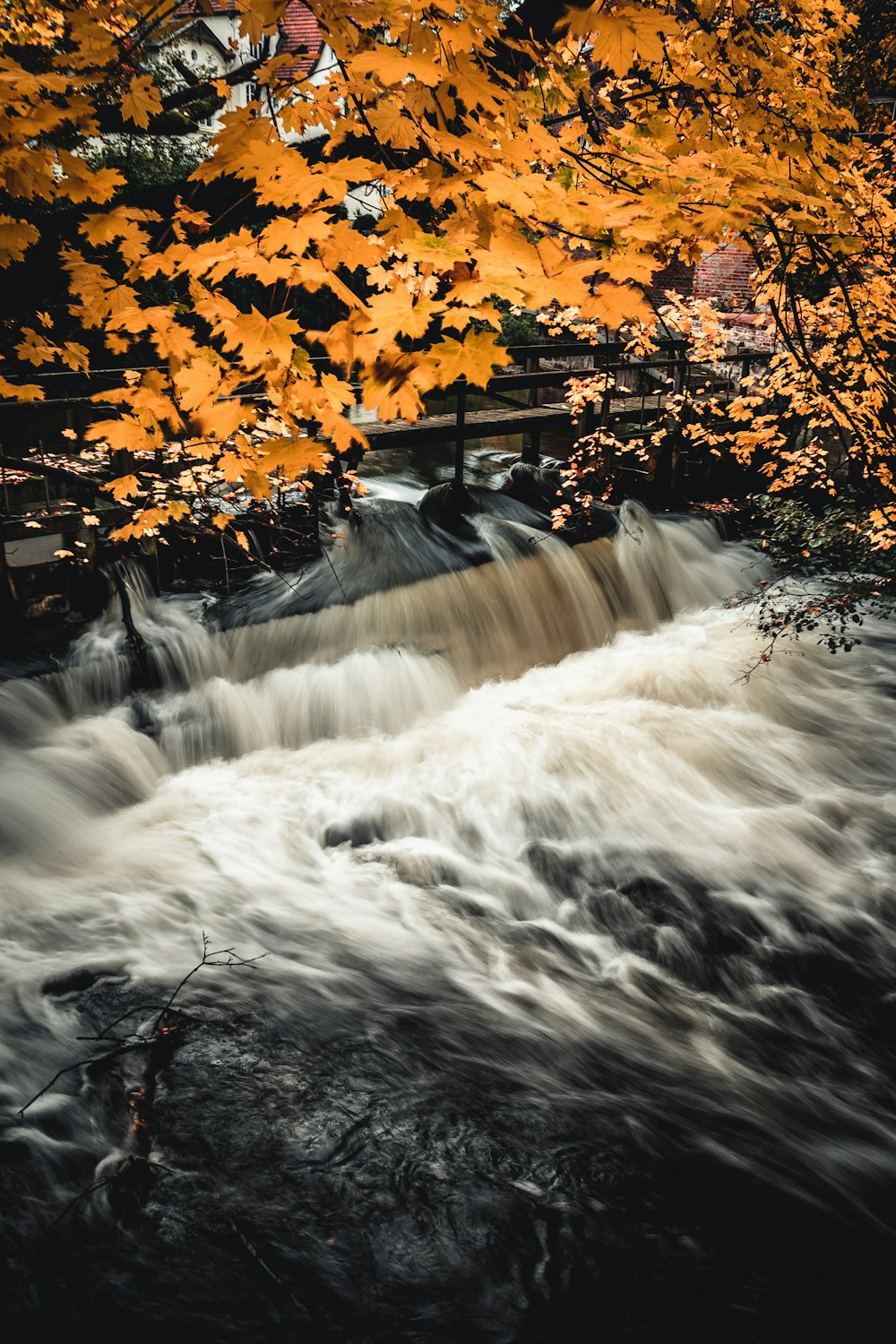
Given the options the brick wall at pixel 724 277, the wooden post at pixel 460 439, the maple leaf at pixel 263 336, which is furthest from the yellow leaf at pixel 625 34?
the brick wall at pixel 724 277

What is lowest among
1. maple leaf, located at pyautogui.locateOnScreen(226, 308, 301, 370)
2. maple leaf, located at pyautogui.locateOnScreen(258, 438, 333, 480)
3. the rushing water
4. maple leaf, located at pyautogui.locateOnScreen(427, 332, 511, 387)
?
the rushing water

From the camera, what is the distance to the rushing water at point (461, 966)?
2445 mm

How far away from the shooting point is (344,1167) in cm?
276

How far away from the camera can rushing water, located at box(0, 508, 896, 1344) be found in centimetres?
245

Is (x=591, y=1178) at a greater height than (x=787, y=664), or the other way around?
(x=787, y=664)

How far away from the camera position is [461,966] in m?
4.51

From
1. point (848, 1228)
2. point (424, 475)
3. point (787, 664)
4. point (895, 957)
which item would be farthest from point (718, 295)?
point (848, 1228)

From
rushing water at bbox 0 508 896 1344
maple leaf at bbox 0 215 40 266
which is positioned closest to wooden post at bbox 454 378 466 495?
rushing water at bbox 0 508 896 1344

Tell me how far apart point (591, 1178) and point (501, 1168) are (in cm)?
31

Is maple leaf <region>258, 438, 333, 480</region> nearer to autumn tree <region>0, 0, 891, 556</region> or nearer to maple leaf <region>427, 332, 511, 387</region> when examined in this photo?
autumn tree <region>0, 0, 891, 556</region>

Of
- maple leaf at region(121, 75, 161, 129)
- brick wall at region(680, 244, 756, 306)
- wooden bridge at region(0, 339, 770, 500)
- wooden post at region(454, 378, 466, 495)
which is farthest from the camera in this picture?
brick wall at region(680, 244, 756, 306)

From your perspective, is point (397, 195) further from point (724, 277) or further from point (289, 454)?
point (724, 277)

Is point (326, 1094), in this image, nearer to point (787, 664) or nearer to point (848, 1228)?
point (848, 1228)

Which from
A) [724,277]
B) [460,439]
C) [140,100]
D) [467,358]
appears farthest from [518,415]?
[467,358]
